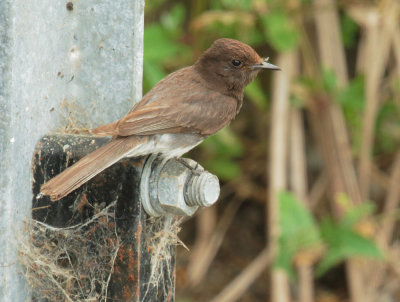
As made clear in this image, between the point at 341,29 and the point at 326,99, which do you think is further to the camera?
the point at 341,29

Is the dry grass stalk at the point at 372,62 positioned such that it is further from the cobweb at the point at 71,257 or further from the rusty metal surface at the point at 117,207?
the cobweb at the point at 71,257

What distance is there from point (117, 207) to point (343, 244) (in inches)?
85.9

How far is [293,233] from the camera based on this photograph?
13.3 ft

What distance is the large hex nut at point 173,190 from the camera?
7.53 feet

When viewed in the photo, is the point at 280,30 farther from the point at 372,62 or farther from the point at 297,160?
the point at 297,160

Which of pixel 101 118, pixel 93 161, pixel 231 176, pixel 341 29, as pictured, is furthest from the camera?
pixel 341 29

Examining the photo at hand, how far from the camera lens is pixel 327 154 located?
16.1 ft

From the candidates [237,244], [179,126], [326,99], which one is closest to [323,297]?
[237,244]

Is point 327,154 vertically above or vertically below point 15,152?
below

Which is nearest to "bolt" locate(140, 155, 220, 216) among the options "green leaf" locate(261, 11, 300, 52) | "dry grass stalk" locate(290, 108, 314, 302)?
"green leaf" locate(261, 11, 300, 52)

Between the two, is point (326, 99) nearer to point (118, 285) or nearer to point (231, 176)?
point (231, 176)

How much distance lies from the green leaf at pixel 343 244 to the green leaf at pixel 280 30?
3.94 ft

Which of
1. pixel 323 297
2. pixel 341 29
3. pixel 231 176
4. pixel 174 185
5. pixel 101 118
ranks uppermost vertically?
pixel 341 29

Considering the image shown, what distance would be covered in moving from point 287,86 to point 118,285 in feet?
9.05
